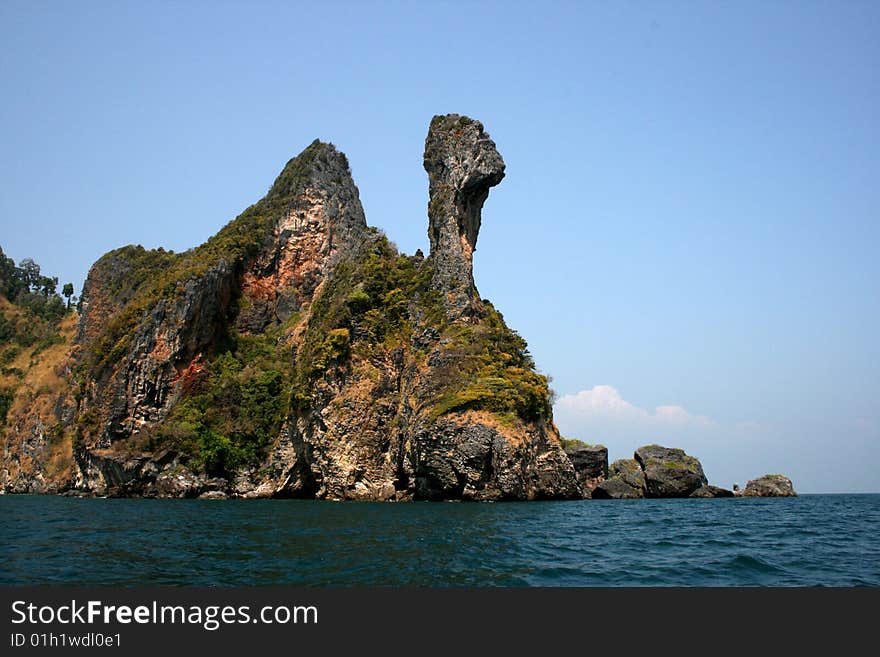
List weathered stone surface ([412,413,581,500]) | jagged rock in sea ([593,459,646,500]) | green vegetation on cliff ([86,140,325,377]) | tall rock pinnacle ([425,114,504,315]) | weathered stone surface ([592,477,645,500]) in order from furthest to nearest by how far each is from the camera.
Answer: green vegetation on cliff ([86,140,325,377]), jagged rock in sea ([593,459,646,500]), weathered stone surface ([592,477,645,500]), tall rock pinnacle ([425,114,504,315]), weathered stone surface ([412,413,581,500])

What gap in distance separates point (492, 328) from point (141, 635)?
147 feet

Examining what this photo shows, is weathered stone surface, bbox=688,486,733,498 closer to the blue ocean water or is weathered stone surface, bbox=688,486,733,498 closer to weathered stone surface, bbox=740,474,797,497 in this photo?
weathered stone surface, bbox=740,474,797,497

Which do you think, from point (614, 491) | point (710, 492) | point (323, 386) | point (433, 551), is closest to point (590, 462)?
point (614, 491)

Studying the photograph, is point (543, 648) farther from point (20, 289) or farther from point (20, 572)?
point (20, 289)

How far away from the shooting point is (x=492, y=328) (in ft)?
173

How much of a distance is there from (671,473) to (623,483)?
5.33 m

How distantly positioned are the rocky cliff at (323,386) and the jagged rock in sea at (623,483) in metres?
12.5

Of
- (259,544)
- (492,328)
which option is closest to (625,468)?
(492,328)

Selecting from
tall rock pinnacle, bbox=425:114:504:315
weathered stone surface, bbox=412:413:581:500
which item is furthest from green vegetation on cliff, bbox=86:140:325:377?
weathered stone surface, bbox=412:413:581:500

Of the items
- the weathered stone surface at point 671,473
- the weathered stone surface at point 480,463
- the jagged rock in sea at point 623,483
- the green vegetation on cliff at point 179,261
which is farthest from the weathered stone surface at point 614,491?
the green vegetation on cliff at point 179,261

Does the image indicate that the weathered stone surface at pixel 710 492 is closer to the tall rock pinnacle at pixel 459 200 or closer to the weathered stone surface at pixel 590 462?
the weathered stone surface at pixel 590 462

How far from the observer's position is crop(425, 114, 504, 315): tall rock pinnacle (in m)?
55.7

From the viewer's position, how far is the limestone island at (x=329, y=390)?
45594 millimetres

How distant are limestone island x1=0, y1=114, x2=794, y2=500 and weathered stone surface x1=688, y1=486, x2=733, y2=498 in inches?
9.2
